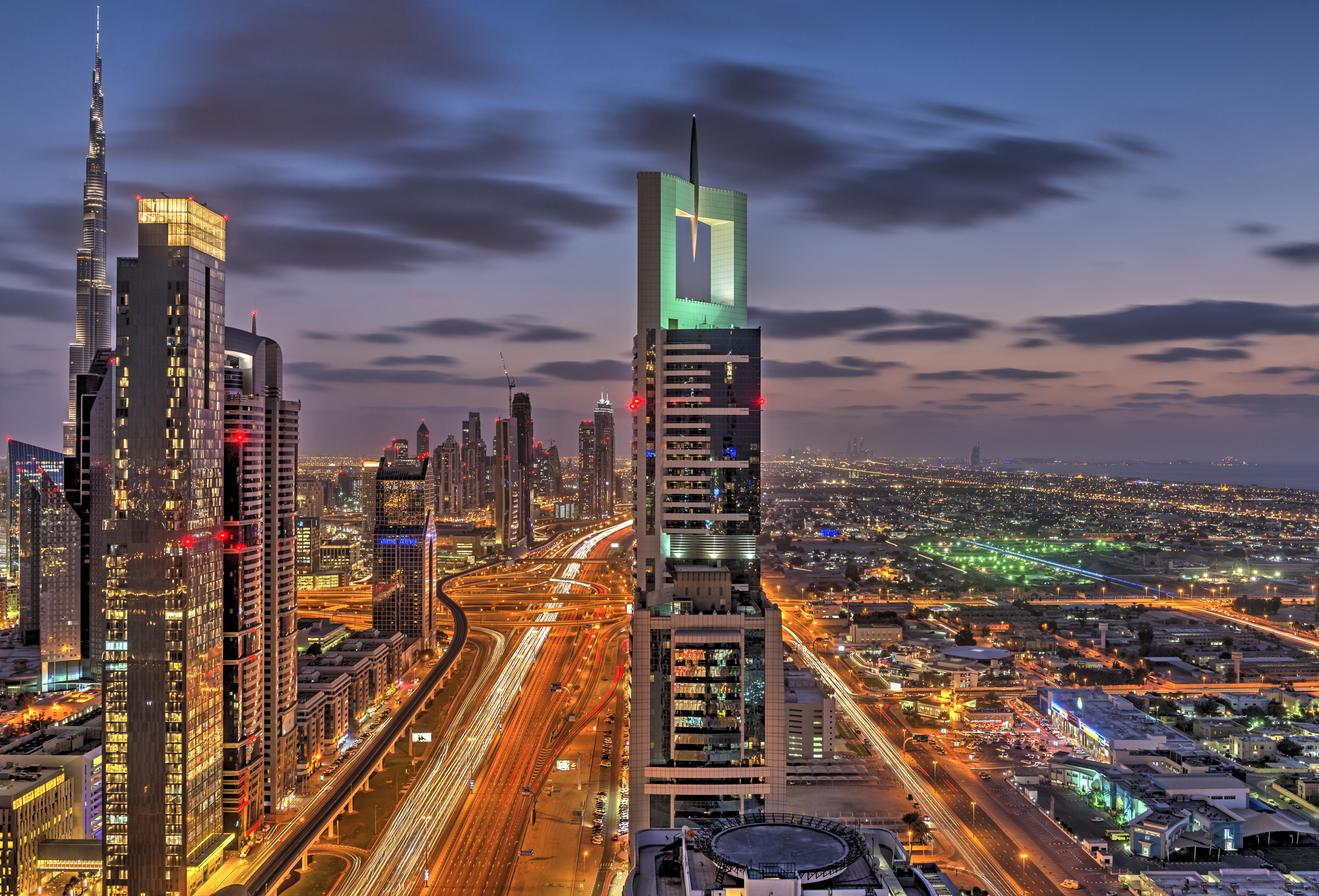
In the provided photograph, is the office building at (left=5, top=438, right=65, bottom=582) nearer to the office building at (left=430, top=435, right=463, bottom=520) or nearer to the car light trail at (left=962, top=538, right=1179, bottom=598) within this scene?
the office building at (left=430, top=435, right=463, bottom=520)

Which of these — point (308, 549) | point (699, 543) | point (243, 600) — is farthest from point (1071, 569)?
point (243, 600)

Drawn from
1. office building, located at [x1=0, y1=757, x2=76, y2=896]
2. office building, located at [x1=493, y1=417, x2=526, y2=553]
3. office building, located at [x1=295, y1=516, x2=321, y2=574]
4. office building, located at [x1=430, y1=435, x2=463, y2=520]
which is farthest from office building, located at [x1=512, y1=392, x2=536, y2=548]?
office building, located at [x1=0, y1=757, x2=76, y2=896]

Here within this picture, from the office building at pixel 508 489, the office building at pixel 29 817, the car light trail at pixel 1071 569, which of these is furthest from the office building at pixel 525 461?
the office building at pixel 29 817

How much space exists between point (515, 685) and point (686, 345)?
1606 inches

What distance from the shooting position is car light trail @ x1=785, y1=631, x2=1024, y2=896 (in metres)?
43.1

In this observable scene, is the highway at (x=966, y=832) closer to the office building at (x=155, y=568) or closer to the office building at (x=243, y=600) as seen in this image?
the office building at (x=243, y=600)

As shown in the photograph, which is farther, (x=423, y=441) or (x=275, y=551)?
(x=423, y=441)

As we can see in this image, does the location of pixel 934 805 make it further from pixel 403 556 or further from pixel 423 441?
pixel 423 441

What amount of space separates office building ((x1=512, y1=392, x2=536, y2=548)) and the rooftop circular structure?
13264 cm

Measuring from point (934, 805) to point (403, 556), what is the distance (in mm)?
52735

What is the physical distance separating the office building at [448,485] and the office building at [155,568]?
153 meters

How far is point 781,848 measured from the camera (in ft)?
76.6

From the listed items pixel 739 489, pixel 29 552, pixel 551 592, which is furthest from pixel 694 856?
pixel 551 592

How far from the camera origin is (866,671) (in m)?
81.1
